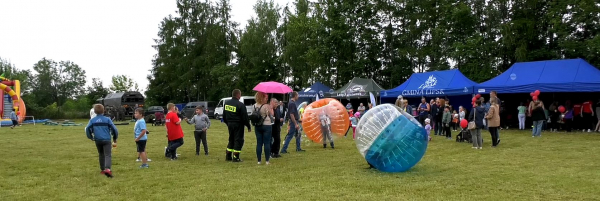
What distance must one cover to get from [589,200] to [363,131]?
350cm

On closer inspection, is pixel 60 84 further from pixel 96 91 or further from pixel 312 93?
pixel 312 93

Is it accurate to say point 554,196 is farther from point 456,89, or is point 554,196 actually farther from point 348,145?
point 456,89

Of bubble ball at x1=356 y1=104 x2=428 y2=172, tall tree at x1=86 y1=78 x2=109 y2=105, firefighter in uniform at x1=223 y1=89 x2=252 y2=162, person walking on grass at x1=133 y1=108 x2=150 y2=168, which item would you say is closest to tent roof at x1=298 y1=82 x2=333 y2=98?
firefighter in uniform at x1=223 y1=89 x2=252 y2=162

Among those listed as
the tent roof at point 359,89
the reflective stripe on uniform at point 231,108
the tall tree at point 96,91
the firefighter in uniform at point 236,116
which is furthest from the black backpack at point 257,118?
the tall tree at point 96,91

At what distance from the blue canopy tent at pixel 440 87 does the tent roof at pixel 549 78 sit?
81cm

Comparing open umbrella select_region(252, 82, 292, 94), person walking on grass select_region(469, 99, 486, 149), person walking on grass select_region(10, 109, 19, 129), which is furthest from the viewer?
person walking on grass select_region(10, 109, 19, 129)

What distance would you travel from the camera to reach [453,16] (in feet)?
90.1

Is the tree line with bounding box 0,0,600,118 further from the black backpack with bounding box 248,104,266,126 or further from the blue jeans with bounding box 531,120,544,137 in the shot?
the black backpack with bounding box 248,104,266,126

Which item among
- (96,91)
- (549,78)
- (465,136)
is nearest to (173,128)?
(465,136)

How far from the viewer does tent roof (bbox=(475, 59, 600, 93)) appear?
16.5 metres

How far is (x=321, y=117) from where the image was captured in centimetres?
1206

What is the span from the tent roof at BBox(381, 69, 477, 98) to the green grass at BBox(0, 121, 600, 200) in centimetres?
842

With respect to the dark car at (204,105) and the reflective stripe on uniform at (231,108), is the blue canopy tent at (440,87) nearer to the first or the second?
the reflective stripe on uniform at (231,108)

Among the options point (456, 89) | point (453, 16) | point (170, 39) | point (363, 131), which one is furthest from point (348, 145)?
point (170, 39)
